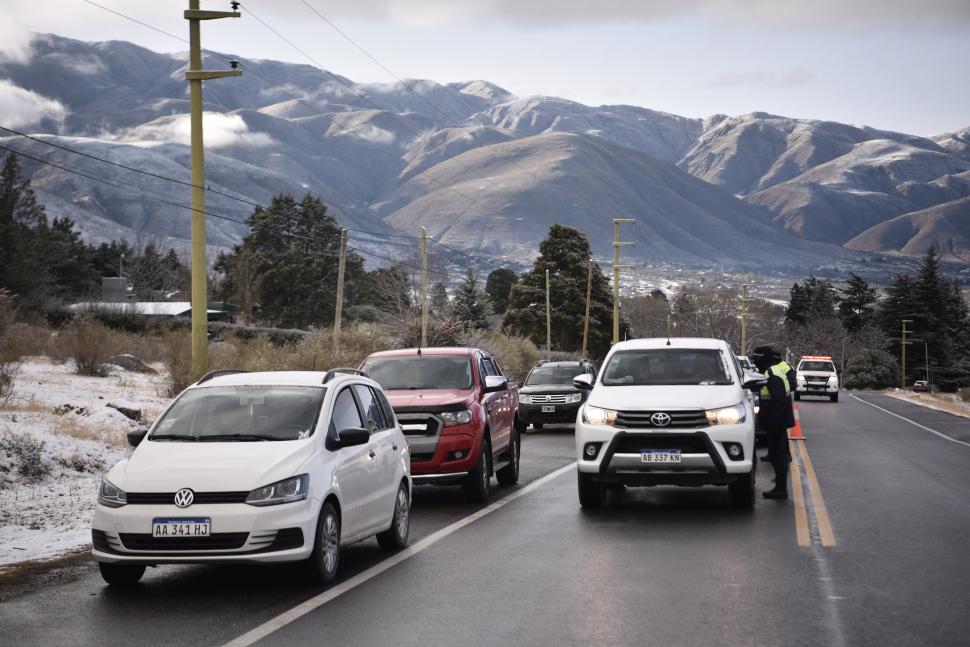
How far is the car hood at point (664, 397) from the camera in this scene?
44.9 feet

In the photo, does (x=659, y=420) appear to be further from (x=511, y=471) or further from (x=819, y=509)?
(x=511, y=471)

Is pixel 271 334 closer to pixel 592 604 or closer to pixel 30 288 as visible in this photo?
pixel 30 288

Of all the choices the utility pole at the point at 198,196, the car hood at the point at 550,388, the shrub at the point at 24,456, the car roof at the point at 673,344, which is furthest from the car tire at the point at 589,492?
the car hood at the point at 550,388

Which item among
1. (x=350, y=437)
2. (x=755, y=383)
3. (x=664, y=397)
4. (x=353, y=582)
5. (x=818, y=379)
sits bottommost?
(x=818, y=379)

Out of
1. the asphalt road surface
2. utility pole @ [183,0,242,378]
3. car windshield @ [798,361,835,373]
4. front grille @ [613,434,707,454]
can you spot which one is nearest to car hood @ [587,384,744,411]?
front grille @ [613,434,707,454]

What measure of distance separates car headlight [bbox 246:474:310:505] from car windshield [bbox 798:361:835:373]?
5125 cm

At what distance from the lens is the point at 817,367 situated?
2293 inches

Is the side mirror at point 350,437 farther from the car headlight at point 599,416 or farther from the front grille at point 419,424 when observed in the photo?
the front grille at point 419,424

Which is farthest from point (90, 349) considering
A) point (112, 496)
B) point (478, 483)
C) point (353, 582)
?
point (353, 582)

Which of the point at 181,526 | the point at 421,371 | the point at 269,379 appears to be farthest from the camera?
the point at 421,371

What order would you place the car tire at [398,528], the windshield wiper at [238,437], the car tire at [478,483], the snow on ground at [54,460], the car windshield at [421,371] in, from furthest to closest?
the car windshield at [421,371] < the car tire at [478,483] < the snow on ground at [54,460] < the car tire at [398,528] < the windshield wiper at [238,437]

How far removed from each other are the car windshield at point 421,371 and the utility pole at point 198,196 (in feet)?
22.2

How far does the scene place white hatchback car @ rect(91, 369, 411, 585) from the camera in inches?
349

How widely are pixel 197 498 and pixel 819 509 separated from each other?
783 centimetres
